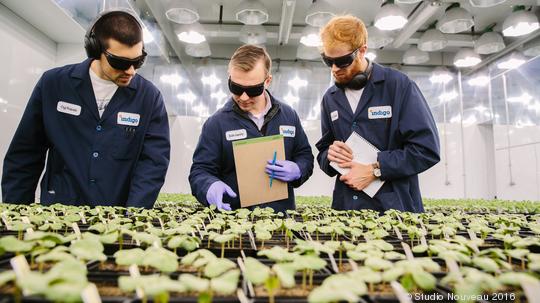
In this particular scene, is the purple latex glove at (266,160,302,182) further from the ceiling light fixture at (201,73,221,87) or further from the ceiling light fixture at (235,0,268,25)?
the ceiling light fixture at (201,73,221,87)

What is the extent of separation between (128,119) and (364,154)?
116 centimetres

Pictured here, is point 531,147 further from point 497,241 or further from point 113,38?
point 113,38

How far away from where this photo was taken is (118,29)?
1.39 m

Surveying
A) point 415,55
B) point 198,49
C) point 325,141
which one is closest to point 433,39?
point 415,55

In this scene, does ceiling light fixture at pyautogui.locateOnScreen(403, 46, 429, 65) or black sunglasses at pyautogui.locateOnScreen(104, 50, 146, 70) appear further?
ceiling light fixture at pyautogui.locateOnScreen(403, 46, 429, 65)

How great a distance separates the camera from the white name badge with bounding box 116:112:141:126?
1.62 m

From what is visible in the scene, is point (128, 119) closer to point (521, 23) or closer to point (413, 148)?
point (413, 148)

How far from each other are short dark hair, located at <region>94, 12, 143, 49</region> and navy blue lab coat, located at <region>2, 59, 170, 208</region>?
31 cm

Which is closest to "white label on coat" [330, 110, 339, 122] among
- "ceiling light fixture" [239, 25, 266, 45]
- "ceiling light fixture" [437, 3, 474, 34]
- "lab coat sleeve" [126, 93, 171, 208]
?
"lab coat sleeve" [126, 93, 171, 208]

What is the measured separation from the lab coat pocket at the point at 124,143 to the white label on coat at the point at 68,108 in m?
0.19

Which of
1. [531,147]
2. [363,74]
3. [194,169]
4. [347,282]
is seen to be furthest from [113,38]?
[531,147]

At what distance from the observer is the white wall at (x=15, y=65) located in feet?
8.87

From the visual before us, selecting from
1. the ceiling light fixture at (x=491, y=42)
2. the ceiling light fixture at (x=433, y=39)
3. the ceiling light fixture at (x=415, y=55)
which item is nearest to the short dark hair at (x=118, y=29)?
the ceiling light fixture at (x=433, y=39)

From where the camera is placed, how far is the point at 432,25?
5.75 metres
